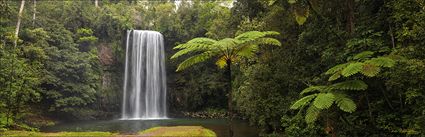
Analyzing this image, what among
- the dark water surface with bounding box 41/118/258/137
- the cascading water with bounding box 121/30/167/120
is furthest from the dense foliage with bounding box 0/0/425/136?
the cascading water with bounding box 121/30/167/120

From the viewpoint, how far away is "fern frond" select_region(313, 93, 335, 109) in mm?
7611

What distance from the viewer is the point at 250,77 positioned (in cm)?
1377

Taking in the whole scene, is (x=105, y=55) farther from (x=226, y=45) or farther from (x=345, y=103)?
(x=345, y=103)

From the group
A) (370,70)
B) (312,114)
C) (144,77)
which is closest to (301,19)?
(370,70)

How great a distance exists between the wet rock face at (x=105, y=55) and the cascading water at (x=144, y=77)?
Answer: 1.40m

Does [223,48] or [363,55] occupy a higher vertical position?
[223,48]

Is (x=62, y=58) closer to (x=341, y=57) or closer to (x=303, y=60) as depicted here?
(x=303, y=60)

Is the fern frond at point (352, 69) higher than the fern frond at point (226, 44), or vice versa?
the fern frond at point (226, 44)

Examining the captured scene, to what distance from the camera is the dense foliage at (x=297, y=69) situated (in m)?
7.79

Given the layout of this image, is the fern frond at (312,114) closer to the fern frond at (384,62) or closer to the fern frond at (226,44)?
the fern frond at (384,62)

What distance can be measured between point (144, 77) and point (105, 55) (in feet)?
12.9

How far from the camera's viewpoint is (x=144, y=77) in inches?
1210

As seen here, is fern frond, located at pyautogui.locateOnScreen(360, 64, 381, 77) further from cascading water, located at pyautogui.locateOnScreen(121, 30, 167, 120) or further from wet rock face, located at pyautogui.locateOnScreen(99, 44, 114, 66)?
wet rock face, located at pyautogui.locateOnScreen(99, 44, 114, 66)

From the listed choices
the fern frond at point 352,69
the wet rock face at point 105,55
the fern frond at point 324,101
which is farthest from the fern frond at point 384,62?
the wet rock face at point 105,55
